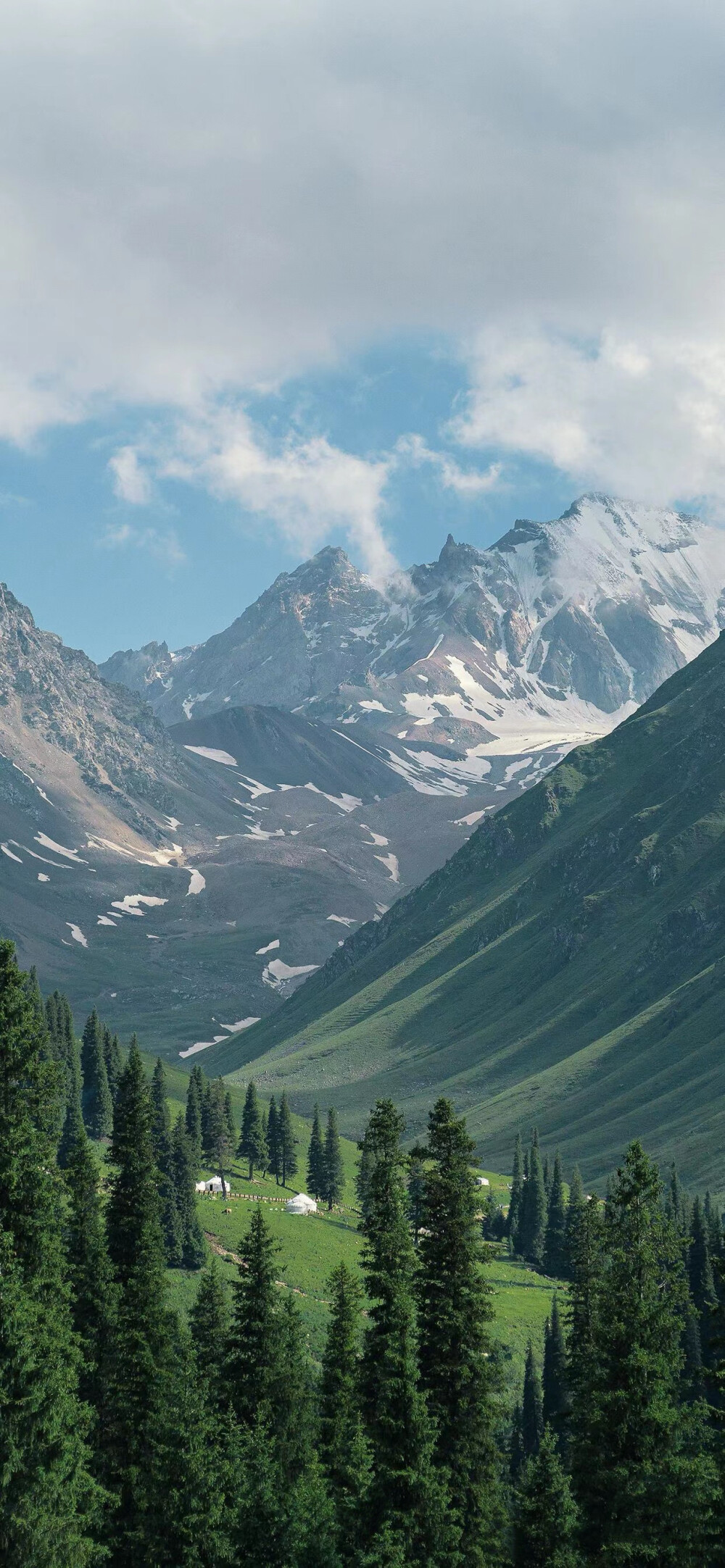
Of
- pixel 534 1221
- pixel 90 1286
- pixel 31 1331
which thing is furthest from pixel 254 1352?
pixel 534 1221

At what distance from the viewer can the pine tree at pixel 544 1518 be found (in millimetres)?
51906

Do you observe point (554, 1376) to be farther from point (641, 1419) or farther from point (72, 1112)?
point (72, 1112)

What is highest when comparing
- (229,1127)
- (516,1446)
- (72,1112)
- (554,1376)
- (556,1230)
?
(72,1112)

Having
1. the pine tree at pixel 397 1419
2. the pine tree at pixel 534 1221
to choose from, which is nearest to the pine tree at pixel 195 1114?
the pine tree at pixel 534 1221

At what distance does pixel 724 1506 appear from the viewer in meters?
38.9

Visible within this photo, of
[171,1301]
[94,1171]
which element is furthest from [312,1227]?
[94,1171]

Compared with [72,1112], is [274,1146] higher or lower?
lower

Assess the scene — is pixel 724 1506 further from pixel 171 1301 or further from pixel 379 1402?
pixel 171 1301

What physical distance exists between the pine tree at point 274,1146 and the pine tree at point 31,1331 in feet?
446

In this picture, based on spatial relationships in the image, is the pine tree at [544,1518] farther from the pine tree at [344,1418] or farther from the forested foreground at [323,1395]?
the pine tree at [344,1418]

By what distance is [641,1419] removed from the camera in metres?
42.8

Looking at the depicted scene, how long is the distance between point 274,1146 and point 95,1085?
25.6 m

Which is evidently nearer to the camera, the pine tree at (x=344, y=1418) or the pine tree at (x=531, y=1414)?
the pine tree at (x=344, y=1418)

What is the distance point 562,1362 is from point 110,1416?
4906cm
